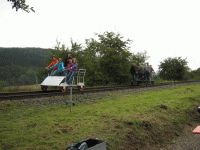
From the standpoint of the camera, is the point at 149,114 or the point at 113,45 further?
the point at 113,45

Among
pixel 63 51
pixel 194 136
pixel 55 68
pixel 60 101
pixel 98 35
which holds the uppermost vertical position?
pixel 98 35

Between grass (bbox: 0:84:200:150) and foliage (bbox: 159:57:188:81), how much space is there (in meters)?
34.1

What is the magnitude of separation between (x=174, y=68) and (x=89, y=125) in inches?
1561

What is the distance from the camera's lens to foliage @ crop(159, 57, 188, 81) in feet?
151

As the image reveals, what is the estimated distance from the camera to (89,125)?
8508mm

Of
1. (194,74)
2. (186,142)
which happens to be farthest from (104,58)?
(194,74)

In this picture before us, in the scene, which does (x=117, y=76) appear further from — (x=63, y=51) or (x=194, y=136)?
(x=194, y=136)

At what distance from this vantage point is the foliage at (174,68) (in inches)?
1811

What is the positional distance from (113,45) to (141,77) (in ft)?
18.5

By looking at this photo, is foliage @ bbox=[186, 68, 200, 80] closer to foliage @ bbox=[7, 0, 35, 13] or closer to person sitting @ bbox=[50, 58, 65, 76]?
person sitting @ bbox=[50, 58, 65, 76]

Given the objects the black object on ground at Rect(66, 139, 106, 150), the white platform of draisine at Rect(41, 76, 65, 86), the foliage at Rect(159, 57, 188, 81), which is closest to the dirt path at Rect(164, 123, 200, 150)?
the black object on ground at Rect(66, 139, 106, 150)

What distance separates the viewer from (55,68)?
16.9 m

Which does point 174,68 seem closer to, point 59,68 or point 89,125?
point 59,68

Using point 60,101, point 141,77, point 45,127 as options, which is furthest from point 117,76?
point 45,127
